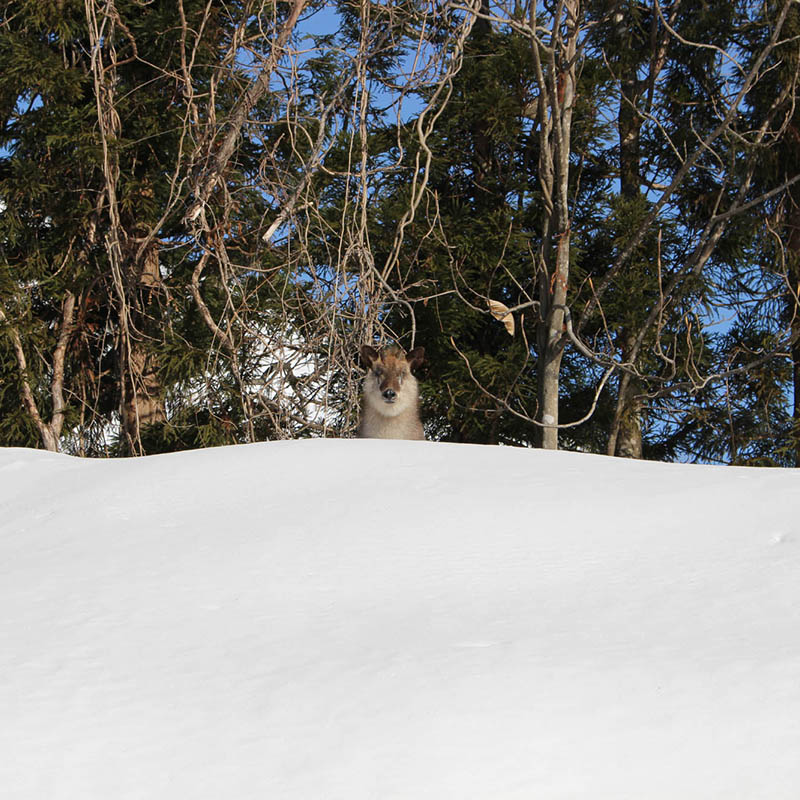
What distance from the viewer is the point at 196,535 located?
3373 mm

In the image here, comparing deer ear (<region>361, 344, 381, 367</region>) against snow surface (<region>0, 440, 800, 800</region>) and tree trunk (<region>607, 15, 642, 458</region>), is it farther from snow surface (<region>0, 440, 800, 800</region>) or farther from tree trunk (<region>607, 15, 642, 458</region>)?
snow surface (<region>0, 440, 800, 800</region>)

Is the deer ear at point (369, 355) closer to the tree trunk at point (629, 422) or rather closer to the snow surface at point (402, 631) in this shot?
the tree trunk at point (629, 422)

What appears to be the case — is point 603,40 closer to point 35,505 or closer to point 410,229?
point 410,229

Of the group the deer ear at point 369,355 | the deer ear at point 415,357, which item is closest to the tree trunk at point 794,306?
the deer ear at point 415,357

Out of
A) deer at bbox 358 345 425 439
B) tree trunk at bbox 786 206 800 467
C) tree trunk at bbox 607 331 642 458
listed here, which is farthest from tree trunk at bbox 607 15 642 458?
deer at bbox 358 345 425 439

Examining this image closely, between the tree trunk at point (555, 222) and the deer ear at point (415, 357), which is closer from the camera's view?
the deer ear at point (415, 357)

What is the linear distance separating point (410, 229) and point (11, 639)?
24.6ft

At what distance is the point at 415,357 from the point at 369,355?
0.42 metres

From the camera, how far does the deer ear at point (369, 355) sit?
744 centimetres

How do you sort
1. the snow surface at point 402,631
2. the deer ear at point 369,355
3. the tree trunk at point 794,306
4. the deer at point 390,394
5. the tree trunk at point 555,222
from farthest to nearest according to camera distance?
the tree trunk at point 794,306 < the tree trunk at point 555,222 < the deer at point 390,394 < the deer ear at point 369,355 < the snow surface at point 402,631

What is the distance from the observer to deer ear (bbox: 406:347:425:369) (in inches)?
303

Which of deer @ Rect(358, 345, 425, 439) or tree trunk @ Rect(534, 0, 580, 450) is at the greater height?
tree trunk @ Rect(534, 0, 580, 450)

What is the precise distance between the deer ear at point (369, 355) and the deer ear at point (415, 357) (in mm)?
248

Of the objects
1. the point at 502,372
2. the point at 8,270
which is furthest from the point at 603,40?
the point at 8,270
